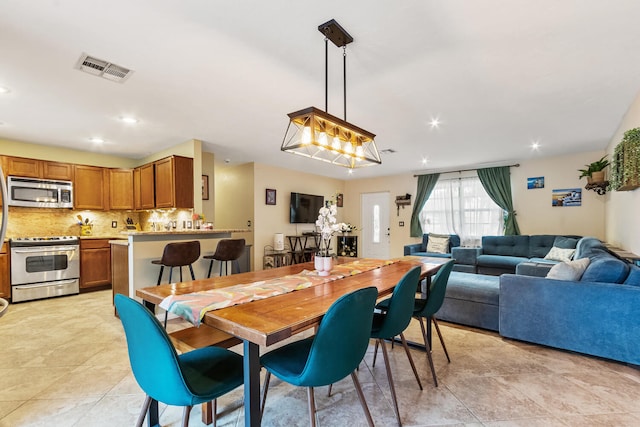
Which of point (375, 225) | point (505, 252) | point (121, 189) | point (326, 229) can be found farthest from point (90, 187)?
Result: point (505, 252)

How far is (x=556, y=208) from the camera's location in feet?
19.1

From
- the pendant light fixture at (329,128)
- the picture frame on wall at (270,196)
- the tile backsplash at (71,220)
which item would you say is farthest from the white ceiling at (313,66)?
the picture frame on wall at (270,196)

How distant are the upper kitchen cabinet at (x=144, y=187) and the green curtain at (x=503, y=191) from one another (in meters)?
6.54

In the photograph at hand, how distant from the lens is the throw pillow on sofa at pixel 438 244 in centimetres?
647

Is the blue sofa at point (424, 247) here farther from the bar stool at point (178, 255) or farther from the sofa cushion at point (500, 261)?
A: the bar stool at point (178, 255)

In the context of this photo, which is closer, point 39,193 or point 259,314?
point 259,314

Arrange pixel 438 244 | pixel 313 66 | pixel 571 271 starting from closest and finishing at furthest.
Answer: pixel 313 66 → pixel 571 271 → pixel 438 244

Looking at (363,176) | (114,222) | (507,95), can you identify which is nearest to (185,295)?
(507,95)

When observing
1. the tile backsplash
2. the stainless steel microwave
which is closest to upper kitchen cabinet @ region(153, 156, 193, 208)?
the tile backsplash

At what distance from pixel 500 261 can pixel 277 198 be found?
4601 millimetres

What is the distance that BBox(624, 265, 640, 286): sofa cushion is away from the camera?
7.94 ft

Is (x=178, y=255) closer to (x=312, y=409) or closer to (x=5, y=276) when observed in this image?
(x=312, y=409)

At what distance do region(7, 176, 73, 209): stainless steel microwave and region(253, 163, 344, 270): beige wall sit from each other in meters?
3.14

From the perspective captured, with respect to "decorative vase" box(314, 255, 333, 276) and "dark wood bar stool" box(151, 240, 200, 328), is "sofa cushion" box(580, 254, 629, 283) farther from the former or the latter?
"dark wood bar stool" box(151, 240, 200, 328)
